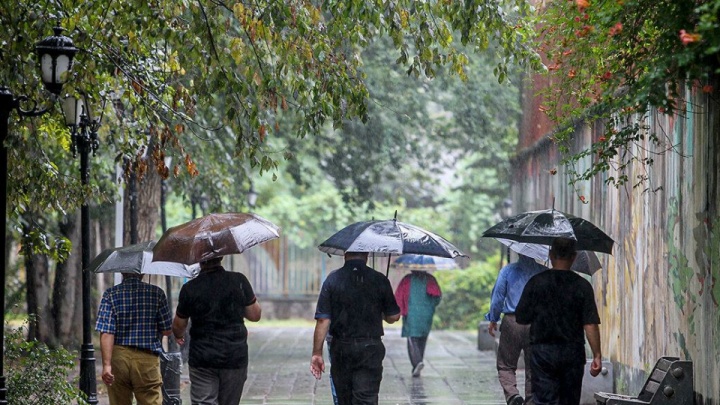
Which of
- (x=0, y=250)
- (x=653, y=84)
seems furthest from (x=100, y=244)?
(x=653, y=84)

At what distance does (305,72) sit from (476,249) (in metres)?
34.3

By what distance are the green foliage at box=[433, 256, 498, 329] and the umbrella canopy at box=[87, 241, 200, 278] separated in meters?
23.7

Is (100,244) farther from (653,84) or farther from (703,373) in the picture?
(653,84)

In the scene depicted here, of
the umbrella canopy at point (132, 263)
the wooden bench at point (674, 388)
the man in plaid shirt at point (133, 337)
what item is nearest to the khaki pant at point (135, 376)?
the man in plaid shirt at point (133, 337)

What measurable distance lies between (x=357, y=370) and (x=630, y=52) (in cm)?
350

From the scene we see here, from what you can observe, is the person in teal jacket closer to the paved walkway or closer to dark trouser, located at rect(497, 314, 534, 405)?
A: the paved walkway

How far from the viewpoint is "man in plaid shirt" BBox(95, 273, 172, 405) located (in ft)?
33.3

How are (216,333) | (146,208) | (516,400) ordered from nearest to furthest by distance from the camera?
1. (216,333)
2. (516,400)
3. (146,208)

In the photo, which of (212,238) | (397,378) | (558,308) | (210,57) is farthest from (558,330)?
(397,378)

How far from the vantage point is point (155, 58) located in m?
13.2

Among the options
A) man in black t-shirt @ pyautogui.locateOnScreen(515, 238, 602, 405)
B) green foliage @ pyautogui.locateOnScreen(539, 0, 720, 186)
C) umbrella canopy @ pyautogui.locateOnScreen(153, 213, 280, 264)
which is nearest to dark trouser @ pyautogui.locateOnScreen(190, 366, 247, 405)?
umbrella canopy @ pyautogui.locateOnScreen(153, 213, 280, 264)

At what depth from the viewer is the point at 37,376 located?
11.6m

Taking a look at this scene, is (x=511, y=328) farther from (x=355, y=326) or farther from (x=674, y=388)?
(x=355, y=326)

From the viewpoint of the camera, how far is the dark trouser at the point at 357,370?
10.2 metres
